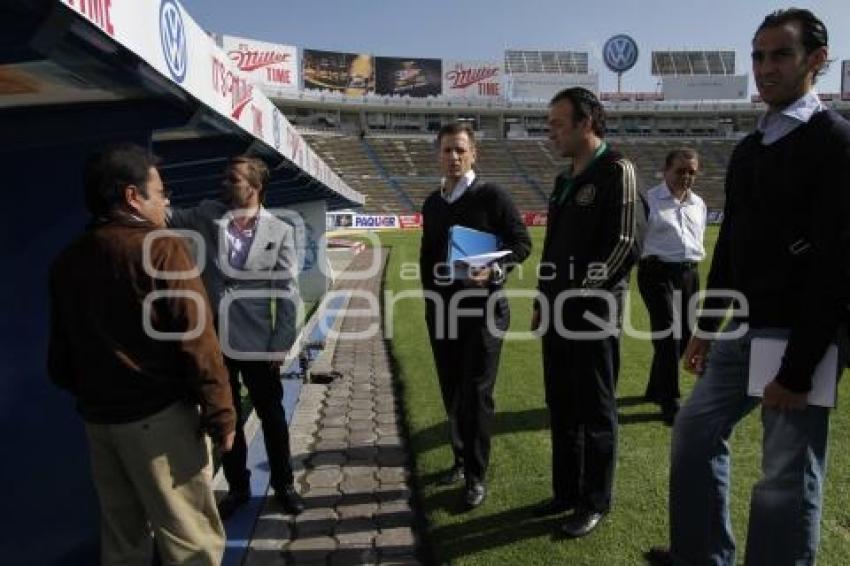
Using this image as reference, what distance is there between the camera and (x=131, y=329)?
2463mm

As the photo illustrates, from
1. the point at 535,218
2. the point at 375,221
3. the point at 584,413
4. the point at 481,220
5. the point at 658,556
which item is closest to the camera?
the point at 658,556

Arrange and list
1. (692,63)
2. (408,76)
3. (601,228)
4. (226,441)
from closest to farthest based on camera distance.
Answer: (226,441)
(601,228)
(408,76)
(692,63)

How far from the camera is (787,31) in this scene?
96.6 inches

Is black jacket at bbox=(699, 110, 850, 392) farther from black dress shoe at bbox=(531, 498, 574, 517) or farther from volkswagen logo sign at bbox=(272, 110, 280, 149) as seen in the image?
volkswagen logo sign at bbox=(272, 110, 280, 149)

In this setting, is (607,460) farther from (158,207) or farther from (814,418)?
(158,207)

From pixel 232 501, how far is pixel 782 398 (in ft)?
9.90

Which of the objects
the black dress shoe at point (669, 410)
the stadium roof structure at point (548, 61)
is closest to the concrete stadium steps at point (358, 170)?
the stadium roof structure at point (548, 61)

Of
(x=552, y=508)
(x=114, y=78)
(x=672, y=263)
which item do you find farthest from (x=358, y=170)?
(x=114, y=78)

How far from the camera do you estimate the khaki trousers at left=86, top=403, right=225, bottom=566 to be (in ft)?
8.29

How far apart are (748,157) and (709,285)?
0.69 meters

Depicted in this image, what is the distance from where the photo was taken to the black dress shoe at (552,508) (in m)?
3.90

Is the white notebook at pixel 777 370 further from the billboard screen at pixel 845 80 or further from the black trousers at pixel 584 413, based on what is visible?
the billboard screen at pixel 845 80

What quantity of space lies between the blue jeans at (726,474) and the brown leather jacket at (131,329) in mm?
1829

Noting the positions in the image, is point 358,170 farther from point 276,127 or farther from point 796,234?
point 796,234
